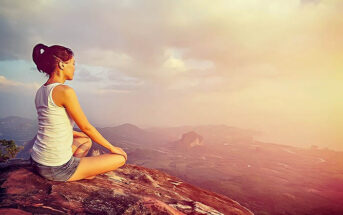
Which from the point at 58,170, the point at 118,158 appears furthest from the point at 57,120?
the point at 118,158

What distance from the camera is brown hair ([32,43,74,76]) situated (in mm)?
4648

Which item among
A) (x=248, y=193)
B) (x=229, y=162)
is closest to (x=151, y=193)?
(x=248, y=193)

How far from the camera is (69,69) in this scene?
4.86 meters

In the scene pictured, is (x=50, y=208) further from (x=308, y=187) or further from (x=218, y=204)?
(x=308, y=187)

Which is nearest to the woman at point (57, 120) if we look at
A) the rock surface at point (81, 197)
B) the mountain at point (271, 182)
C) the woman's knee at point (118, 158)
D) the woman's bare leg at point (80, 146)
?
the rock surface at point (81, 197)

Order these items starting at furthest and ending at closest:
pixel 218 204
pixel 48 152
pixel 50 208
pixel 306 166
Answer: pixel 306 166
pixel 218 204
pixel 48 152
pixel 50 208

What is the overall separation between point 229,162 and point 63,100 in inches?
8305

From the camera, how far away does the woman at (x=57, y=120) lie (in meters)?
4.25

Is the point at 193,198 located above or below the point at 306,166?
above

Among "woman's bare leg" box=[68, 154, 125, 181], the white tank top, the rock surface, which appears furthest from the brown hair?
the rock surface

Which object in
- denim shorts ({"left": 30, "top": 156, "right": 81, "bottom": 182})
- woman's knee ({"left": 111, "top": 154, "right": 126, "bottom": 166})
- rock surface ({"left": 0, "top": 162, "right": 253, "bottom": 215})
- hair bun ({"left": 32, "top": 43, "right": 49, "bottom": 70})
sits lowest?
rock surface ({"left": 0, "top": 162, "right": 253, "bottom": 215})

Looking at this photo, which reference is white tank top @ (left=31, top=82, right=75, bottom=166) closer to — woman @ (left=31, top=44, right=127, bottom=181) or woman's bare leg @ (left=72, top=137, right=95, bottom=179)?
woman @ (left=31, top=44, right=127, bottom=181)

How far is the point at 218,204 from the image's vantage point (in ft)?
25.9

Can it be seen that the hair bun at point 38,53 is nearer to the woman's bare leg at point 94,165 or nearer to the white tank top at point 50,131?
the white tank top at point 50,131
